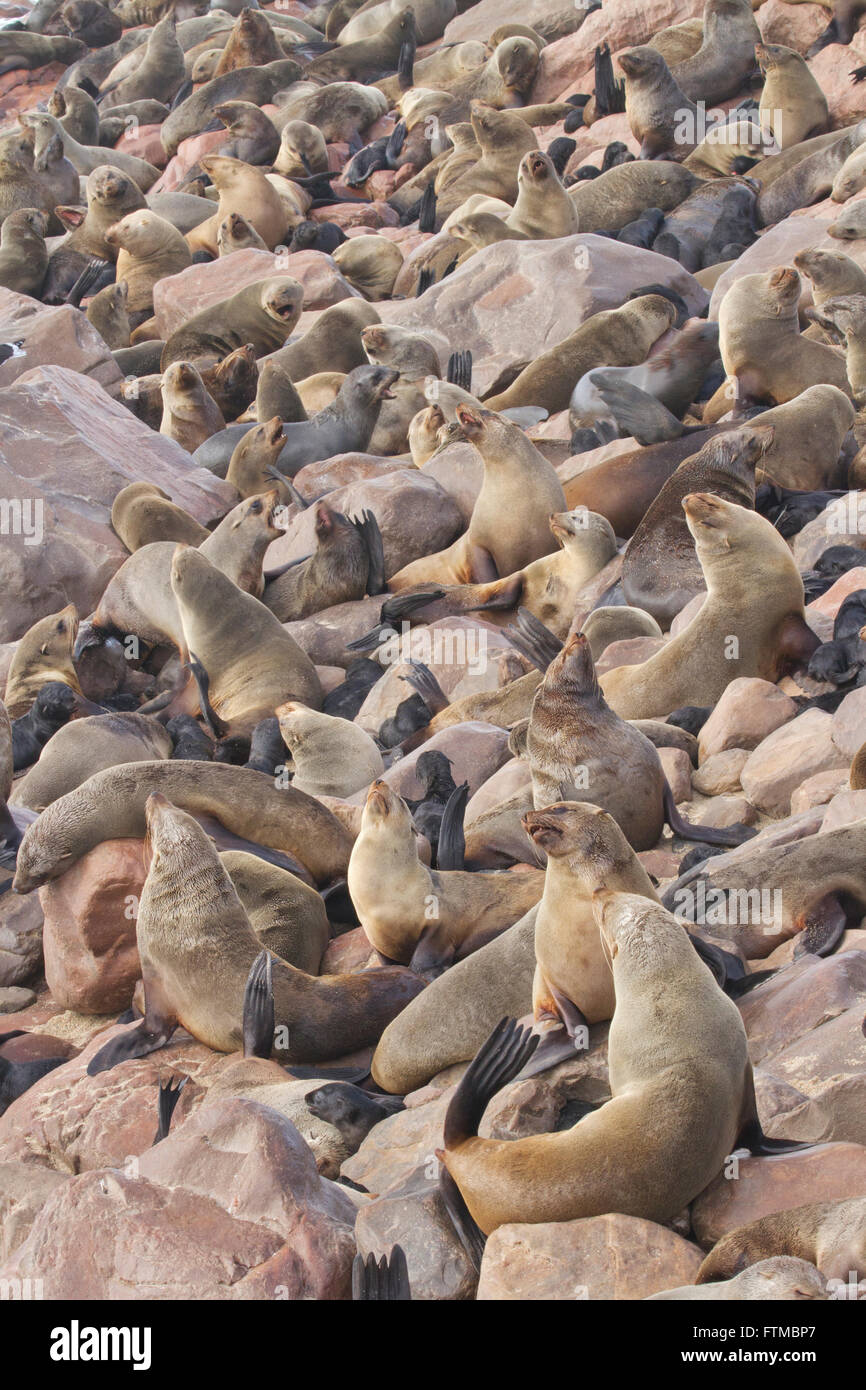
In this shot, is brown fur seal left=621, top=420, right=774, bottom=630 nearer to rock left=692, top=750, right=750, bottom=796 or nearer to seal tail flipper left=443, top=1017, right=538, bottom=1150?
rock left=692, top=750, right=750, bottom=796

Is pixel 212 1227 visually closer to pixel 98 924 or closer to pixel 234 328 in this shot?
pixel 98 924

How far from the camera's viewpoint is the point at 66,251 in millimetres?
19016

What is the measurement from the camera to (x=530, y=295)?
13.3m

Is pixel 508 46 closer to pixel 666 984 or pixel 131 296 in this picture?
pixel 131 296

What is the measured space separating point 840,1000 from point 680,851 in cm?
170

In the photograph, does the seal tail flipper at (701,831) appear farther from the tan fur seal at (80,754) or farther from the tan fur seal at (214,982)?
the tan fur seal at (80,754)

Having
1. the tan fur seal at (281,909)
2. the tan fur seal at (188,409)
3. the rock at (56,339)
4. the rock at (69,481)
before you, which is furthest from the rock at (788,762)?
the rock at (56,339)

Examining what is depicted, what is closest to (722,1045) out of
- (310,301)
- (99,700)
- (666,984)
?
(666,984)

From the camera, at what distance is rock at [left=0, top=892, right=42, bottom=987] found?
7.13 metres

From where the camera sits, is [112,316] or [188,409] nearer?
[188,409]

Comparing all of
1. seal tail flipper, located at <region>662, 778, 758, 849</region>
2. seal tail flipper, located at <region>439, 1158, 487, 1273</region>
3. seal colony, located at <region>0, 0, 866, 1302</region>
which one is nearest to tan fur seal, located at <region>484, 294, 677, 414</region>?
seal colony, located at <region>0, 0, 866, 1302</region>

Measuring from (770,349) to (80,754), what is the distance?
515 centimetres

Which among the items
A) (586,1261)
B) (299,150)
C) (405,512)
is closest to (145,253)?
(299,150)
